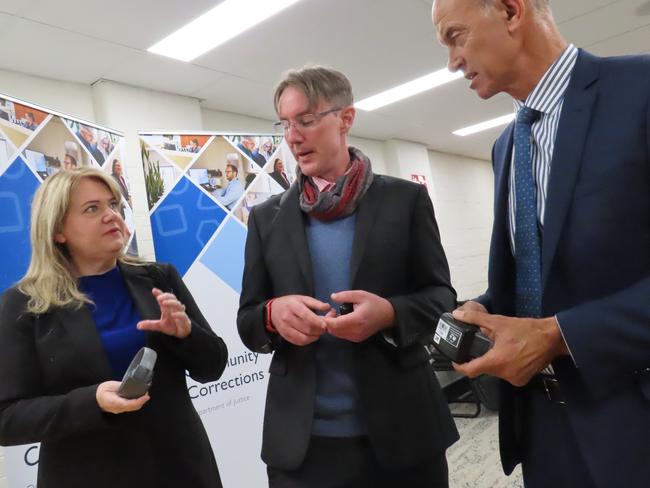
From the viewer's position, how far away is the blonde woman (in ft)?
4.40

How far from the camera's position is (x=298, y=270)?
1275 millimetres

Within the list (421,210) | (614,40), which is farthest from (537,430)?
(614,40)

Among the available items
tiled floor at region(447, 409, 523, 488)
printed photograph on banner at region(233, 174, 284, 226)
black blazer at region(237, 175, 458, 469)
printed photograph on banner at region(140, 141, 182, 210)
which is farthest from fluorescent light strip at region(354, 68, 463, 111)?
black blazer at region(237, 175, 458, 469)

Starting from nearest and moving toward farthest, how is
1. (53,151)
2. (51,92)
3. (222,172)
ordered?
(53,151), (222,172), (51,92)

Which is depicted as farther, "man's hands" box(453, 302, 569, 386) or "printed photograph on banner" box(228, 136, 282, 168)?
"printed photograph on banner" box(228, 136, 282, 168)

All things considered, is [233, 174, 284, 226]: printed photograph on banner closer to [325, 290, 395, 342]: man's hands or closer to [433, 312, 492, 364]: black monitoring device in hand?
[325, 290, 395, 342]: man's hands

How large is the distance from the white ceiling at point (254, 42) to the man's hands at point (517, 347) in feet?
9.47

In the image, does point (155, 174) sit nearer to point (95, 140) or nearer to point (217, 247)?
point (95, 140)

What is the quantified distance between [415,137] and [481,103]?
1305mm

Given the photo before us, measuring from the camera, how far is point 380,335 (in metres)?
1.24

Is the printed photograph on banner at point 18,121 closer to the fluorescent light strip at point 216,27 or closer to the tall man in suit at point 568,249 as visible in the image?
the fluorescent light strip at point 216,27

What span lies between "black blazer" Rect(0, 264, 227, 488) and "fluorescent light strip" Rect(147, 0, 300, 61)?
233 centimetres

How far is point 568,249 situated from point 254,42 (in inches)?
129

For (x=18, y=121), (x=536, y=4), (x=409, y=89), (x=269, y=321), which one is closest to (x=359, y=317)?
(x=269, y=321)
